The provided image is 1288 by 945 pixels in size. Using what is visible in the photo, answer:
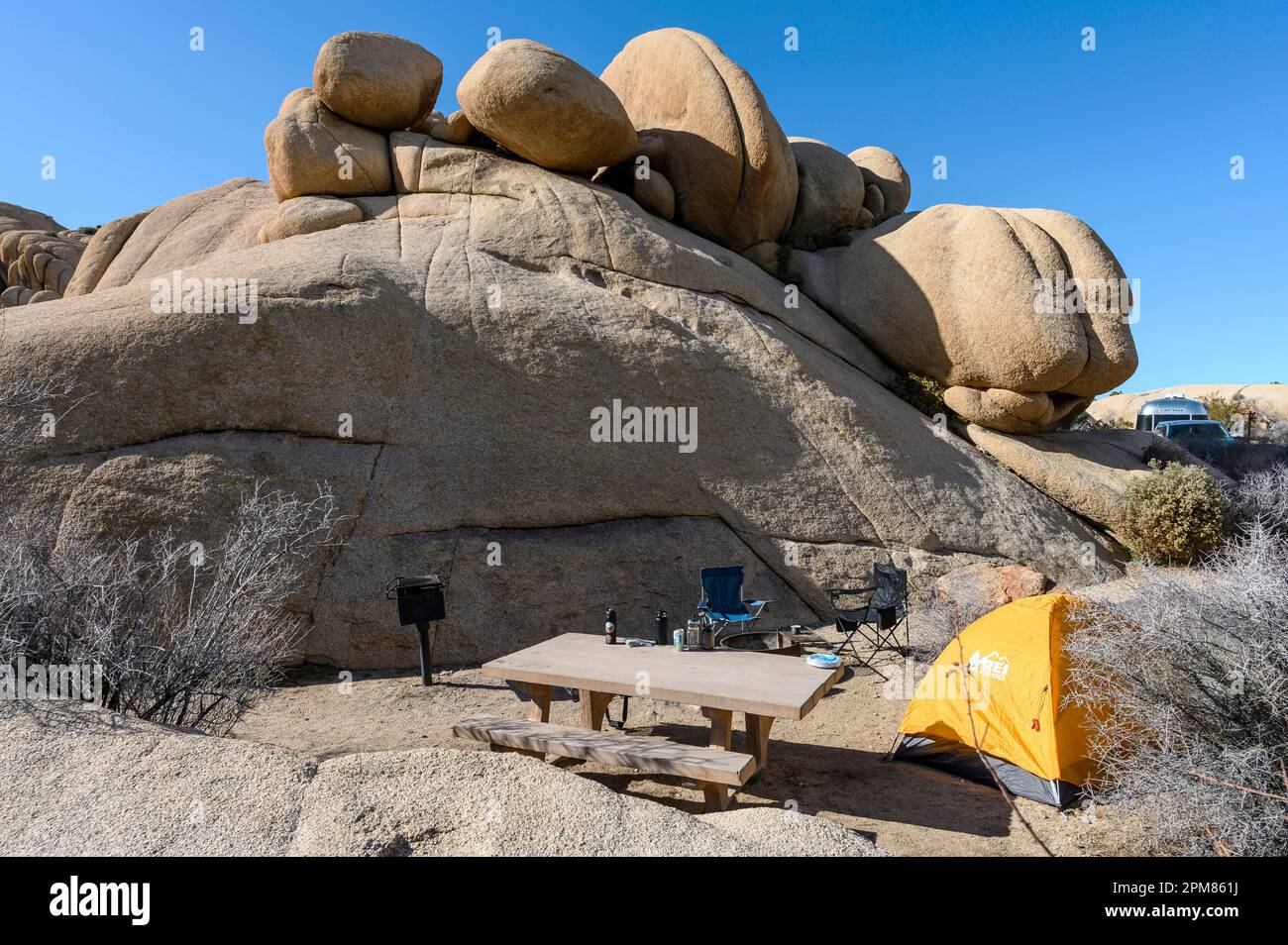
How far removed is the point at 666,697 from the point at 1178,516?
965 centimetres

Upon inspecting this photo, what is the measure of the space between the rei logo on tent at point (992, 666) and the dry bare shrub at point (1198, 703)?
52 cm

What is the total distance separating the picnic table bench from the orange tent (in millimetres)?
1145

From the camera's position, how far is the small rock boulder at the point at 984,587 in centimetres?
959

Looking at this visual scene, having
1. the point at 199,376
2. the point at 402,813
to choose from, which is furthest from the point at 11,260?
the point at 402,813

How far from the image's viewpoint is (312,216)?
39.4 feet

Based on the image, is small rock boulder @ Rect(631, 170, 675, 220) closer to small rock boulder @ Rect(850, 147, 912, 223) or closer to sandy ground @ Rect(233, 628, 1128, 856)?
small rock boulder @ Rect(850, 147, 912, 223)

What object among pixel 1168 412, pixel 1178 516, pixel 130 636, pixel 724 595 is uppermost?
pixel 1168 412

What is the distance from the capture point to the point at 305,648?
853cm

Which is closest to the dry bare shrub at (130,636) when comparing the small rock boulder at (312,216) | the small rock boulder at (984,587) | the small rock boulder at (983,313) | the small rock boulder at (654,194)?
the small rock boulder at (312,216)

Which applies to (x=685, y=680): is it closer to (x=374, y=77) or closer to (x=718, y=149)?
(x=718, y=149)

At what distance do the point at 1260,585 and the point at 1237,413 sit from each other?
1165 inches

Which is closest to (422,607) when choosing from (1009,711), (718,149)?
(1009,711)

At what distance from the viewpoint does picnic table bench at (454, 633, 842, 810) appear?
504 cm

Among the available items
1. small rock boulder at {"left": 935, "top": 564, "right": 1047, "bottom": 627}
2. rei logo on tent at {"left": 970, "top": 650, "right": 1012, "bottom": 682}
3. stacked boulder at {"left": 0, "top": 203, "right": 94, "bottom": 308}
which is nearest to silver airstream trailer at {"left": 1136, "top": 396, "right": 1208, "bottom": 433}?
small rock boulder at {"left": 935, "top": 564, "right": 1047, "bottom": 627}
